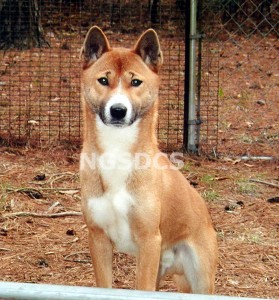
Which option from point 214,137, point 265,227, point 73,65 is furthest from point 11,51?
point 265,227

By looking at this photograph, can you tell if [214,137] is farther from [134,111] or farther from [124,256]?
[134,111]

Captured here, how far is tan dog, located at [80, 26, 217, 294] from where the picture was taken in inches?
141

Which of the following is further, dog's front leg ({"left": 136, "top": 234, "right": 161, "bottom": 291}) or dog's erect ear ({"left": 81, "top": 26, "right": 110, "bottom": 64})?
dog's erect ear ({"left": 81, "top": 26, "right": 110, "bottom": 64})

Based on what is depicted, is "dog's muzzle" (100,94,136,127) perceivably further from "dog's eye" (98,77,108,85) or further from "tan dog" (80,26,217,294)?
"dog's eye" (98,77,108,85)

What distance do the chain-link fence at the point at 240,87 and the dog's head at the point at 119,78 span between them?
3.19 m

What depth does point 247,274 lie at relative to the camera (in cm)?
462

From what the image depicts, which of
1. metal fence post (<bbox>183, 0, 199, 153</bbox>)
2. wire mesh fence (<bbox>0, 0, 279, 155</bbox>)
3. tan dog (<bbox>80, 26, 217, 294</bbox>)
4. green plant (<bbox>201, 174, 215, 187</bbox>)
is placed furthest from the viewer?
wire mesh fence (<bbox>0, 0, 279, 155</bbox>)

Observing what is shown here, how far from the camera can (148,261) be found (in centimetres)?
359

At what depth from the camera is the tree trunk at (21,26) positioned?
28.9 feet

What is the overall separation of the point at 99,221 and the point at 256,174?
126 inches

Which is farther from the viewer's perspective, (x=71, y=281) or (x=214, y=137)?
(x=214, y=137)

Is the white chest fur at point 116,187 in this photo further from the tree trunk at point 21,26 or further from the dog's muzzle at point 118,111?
the tree trunk at point 21,26

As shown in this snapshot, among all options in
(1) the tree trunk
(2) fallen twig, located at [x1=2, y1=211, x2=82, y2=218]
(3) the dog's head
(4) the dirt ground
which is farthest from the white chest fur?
(1) the tree trunk

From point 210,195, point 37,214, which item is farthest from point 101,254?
point 210,195
